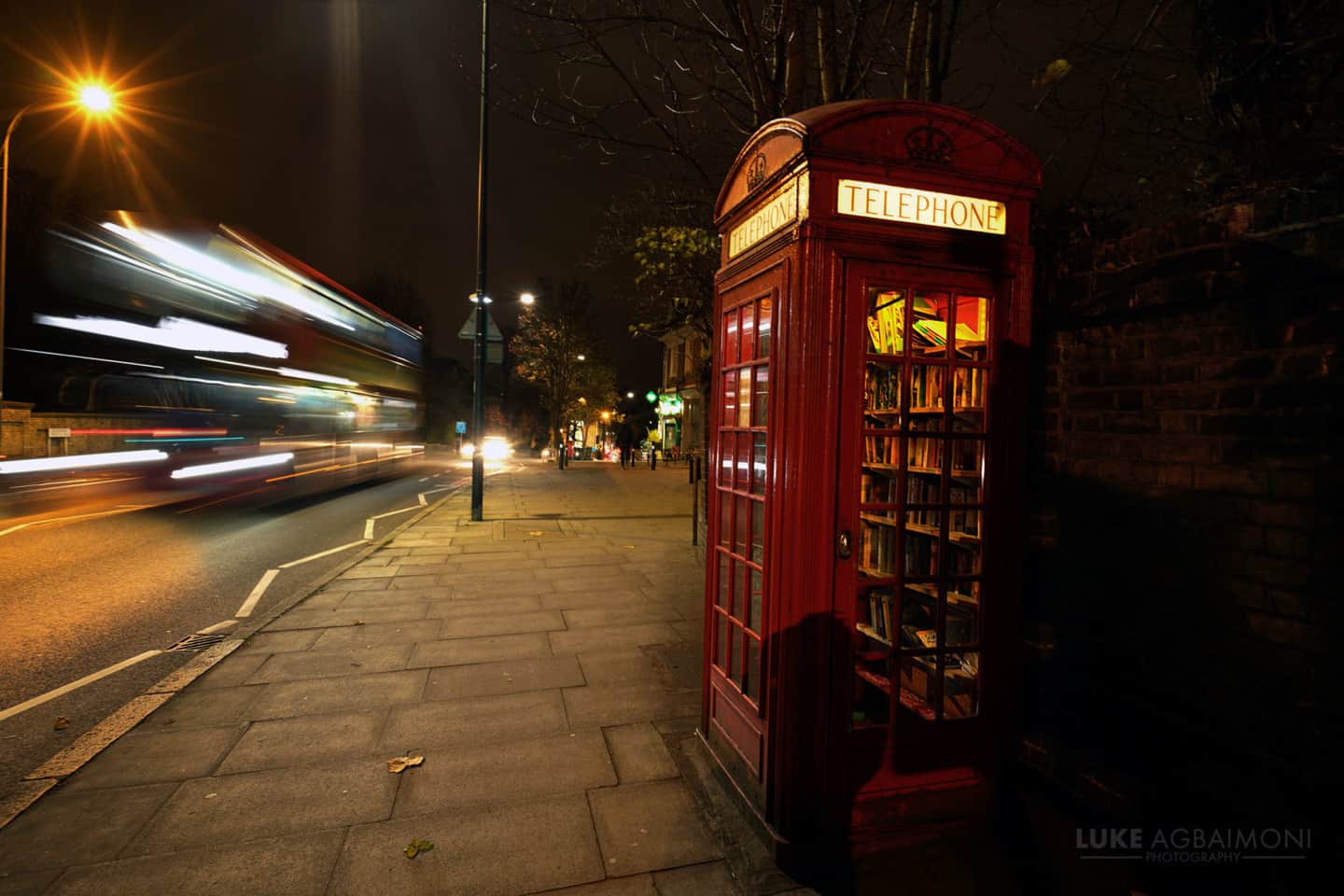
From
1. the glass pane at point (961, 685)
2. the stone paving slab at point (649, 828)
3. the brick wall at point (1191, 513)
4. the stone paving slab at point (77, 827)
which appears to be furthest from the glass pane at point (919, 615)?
the stone paving slab at point (77, 827)

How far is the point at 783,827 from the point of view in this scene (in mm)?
2498

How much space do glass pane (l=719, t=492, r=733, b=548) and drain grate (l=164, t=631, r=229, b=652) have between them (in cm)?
438

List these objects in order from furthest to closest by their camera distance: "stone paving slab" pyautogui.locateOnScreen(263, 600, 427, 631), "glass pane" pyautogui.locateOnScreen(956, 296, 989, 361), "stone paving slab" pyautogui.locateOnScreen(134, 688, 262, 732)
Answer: "stone paving slab" pyautogui.locateOnScreen(263, 600, 427, 631)
"stone paving slab" pyautogui.locateOnScreen(134, 688, 262, 732)
"glass pane" pyautogui.locateOnScreen(956, 296, 989, 361)

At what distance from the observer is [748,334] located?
2916 millimetres

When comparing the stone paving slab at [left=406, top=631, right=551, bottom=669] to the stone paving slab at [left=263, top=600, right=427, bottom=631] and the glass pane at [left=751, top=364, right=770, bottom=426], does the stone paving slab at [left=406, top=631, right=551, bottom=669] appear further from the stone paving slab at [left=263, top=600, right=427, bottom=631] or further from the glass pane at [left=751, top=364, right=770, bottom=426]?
the glass pane at [left=751, top=364, right=770, bottom=426]

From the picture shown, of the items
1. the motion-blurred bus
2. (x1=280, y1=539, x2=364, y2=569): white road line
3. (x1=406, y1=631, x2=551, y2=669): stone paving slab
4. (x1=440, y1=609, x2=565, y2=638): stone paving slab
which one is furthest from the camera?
the motion-blurred bus

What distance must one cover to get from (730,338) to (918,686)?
2160 mm

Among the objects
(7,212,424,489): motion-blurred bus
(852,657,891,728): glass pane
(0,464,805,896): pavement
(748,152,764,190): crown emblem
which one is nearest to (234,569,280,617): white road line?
(0,464,805,896): pavement

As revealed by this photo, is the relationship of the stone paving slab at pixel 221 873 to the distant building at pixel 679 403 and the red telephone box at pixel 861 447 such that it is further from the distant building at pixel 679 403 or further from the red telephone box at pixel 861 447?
the distant building at pixel 679 403

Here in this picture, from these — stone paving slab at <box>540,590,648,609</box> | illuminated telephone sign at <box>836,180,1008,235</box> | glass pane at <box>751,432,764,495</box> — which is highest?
illuminated telephone sign at <box>836,180,1008,235</box>

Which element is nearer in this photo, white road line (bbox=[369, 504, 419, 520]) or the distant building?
white road line (bbox=[369, 504, 419, 520])

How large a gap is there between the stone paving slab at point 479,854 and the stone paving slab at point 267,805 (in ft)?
0.71

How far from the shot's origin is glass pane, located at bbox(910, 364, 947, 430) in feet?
9.36

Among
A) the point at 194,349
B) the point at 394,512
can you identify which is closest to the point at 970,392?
the point at 194,349
